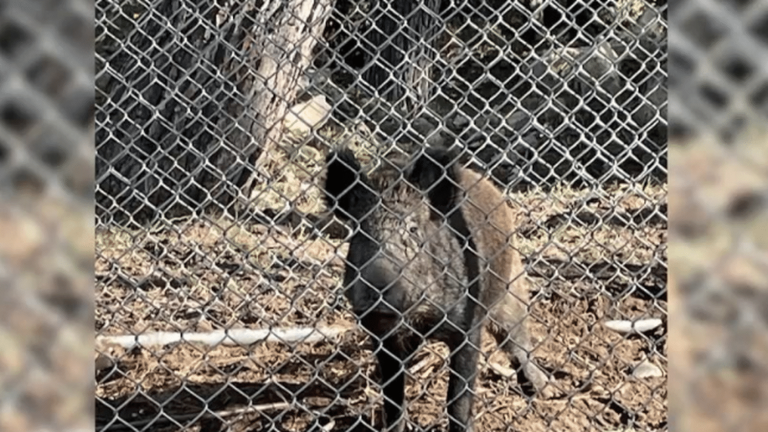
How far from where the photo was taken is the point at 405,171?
4883mm

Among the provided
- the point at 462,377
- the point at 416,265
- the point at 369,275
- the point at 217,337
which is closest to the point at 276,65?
the point at 217,337

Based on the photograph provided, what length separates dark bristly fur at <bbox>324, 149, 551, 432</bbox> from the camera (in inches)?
184

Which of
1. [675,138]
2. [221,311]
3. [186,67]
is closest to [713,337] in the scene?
[675,138]

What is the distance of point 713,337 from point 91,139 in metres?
0.88

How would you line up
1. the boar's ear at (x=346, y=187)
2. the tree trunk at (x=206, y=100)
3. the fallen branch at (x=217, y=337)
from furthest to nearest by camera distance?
the tree trunk at (x=206, y=100)
the fallen branch at (x=217, y=337)
the boar's ear at (x=346, y=187)

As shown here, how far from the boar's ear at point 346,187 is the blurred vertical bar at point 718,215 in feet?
10.5

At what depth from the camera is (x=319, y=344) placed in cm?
582

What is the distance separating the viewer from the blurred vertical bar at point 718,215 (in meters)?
1.35

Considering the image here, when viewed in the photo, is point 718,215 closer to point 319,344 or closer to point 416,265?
point 416,265

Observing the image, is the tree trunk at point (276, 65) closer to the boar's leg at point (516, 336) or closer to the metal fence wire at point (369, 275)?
the metal fence wire at point (369, 275)

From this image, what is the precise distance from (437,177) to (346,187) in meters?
0.44

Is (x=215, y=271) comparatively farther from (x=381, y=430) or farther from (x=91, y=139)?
(x=91, y=139)

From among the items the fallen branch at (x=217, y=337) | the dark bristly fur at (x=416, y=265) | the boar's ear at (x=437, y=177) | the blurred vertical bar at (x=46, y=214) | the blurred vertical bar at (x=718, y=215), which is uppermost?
the blurred vertical bar at (x=718, y=215)

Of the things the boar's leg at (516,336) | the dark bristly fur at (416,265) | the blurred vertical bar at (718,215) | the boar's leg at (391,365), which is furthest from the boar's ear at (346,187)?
the blurred vertical bar at (718,215)
